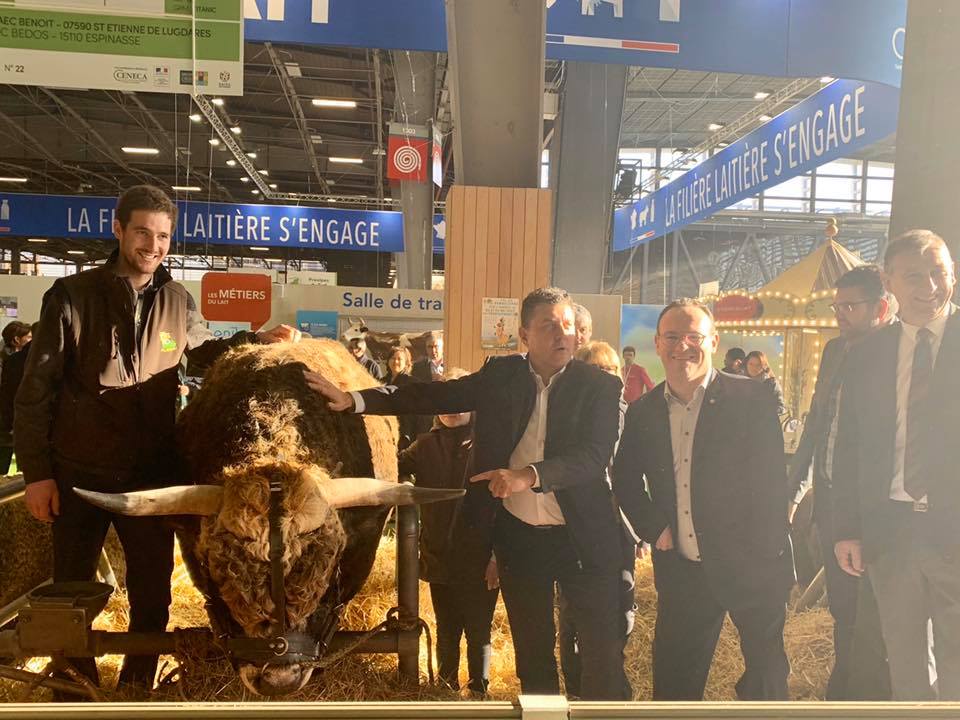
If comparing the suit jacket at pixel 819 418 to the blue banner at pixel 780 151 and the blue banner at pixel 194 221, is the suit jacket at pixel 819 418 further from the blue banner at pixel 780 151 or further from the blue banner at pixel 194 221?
the blue banner at pixel 194 221

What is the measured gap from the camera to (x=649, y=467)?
2424mm

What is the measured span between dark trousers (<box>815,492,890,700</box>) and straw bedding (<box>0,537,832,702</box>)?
46 mm

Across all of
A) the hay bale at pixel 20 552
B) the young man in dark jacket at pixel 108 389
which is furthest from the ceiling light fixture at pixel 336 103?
the hay bale at pixel 20 552

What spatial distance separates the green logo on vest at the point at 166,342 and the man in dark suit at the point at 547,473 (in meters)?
0.60

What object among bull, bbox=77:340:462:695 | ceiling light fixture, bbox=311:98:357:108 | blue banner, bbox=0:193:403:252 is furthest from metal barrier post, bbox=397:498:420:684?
ceiling light fixture, bbox=311:98:357:108

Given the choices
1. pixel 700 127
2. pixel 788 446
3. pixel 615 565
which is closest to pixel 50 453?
pixel 615 565

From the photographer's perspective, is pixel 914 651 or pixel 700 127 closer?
pixel 914 651

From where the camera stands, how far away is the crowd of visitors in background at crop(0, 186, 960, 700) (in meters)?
2.21

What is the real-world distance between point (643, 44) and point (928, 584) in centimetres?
244

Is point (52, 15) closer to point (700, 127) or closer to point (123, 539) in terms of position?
point (123, 539)

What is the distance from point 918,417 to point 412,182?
2.56 m

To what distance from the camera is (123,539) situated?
2414 mm

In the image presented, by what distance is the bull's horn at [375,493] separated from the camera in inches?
86.9

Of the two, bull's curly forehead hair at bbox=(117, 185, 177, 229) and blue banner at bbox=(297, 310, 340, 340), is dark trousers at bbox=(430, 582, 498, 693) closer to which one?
blue banner at bbox=(297, 310, 340, 340)
